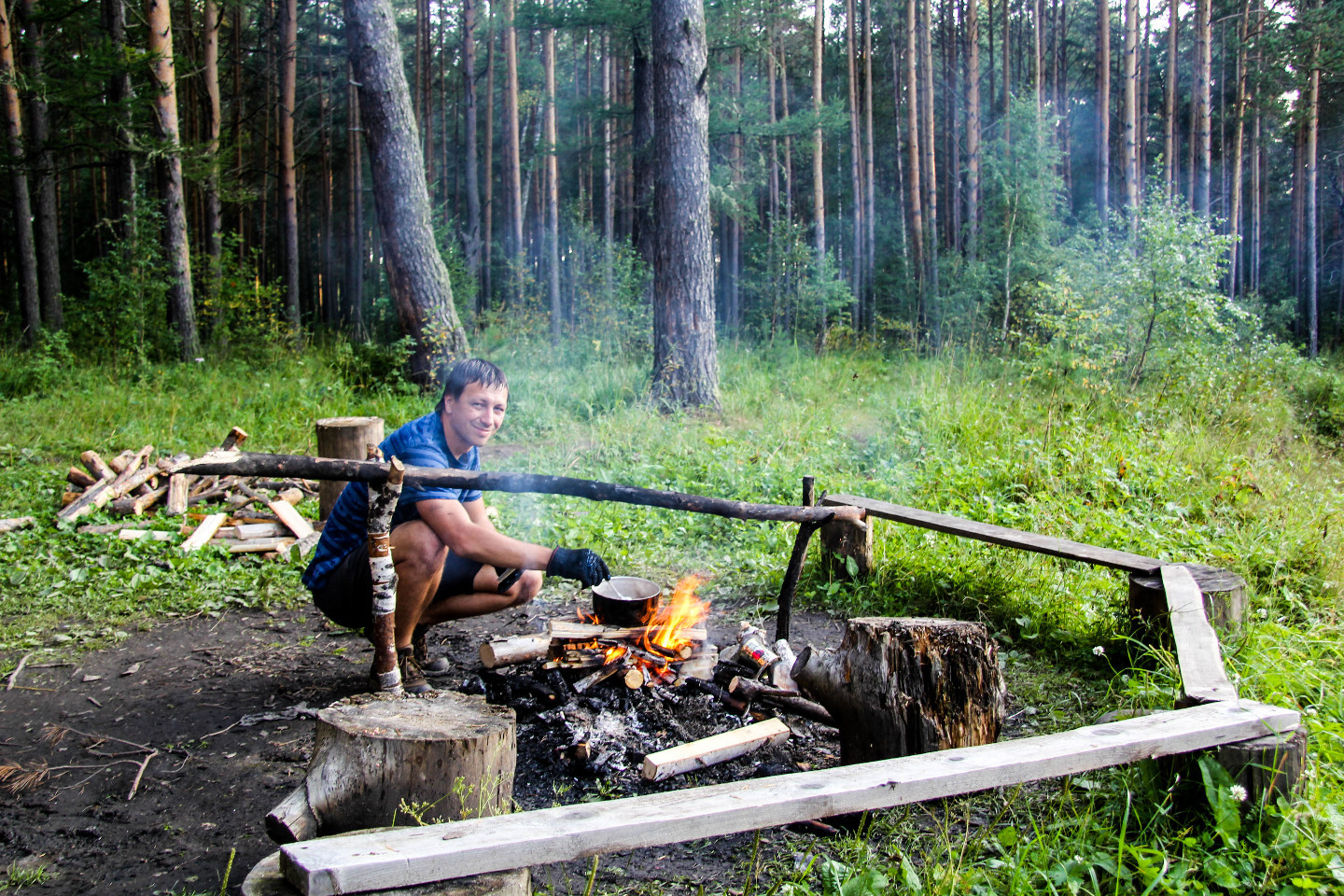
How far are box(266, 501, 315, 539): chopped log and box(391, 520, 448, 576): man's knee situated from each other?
3.15 metres

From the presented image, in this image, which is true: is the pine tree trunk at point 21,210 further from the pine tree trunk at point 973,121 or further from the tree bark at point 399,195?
the pine tree trunk at point 973,121

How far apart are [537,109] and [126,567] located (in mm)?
26655

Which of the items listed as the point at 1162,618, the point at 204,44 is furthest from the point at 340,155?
the point at 1162,618

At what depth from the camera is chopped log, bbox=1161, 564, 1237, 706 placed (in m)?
2.48

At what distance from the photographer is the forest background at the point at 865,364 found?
3297 millimetres

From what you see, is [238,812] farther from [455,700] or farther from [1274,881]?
[1274,881]

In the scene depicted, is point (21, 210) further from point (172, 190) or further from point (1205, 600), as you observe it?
point (1205, 600)

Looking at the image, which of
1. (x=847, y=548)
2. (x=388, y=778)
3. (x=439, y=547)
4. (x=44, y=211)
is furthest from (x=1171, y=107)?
(x=44, y=211)

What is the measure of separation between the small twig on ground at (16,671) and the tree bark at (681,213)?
6.40m

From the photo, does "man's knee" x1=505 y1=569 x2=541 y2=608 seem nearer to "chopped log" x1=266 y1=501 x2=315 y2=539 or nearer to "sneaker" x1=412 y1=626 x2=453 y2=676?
"sneaker" x1=412 y1=626 x2=453 y2=676

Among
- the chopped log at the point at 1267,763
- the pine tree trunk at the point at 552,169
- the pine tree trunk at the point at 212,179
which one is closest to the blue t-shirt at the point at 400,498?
the chopped log at the point at 1267,763

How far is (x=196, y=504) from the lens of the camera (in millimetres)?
6629

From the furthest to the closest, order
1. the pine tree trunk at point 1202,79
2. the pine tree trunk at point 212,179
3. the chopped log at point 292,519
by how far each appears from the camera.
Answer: the pine tree trunk at point 1202,79 < the pine tree trunk at point 212,179 < the chopped log at point 292,519

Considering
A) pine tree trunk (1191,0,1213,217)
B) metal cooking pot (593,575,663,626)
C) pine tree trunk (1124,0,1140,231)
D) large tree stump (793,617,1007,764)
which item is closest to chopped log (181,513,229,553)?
metal cooking pot (593,575,663,626)
